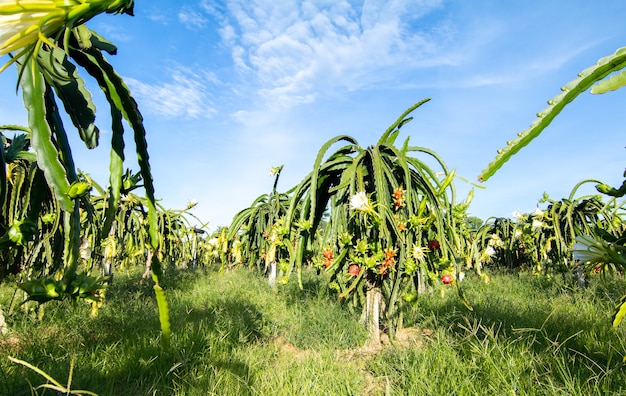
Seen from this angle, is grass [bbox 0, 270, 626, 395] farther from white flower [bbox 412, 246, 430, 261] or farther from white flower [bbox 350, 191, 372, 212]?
white flower [bbox 350, 191, 372, 212]

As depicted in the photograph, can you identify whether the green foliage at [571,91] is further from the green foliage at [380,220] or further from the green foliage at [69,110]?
the green foliage at [380,220]

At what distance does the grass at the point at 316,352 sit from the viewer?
1871mm

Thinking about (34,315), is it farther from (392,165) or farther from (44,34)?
(44,34)

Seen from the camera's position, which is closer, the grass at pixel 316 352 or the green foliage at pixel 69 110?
the green foliage at pixel 69 110

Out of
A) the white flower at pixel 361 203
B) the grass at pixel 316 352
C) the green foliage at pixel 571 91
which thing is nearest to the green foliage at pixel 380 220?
the white flower at pixel 361 203

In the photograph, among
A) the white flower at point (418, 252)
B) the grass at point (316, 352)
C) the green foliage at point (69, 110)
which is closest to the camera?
the green foliage at point (69, 110)

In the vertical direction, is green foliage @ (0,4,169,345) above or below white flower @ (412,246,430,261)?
above

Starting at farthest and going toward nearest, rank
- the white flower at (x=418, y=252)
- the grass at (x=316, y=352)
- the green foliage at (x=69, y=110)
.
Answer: the white flower at (x=418, y=252), the grass at (x=316, y=352), the green foliage at (x=69, y=110)

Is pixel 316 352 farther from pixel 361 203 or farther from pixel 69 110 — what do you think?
pixel 69 110

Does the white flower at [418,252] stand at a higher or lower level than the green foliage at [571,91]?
lower

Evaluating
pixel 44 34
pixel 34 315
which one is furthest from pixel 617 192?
pixel 34 315

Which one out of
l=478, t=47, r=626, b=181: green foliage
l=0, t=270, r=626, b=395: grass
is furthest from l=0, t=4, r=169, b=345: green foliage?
l=478, t=47, r=626, b=181: green foliage

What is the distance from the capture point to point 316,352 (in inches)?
100.0

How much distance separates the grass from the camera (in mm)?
1871
